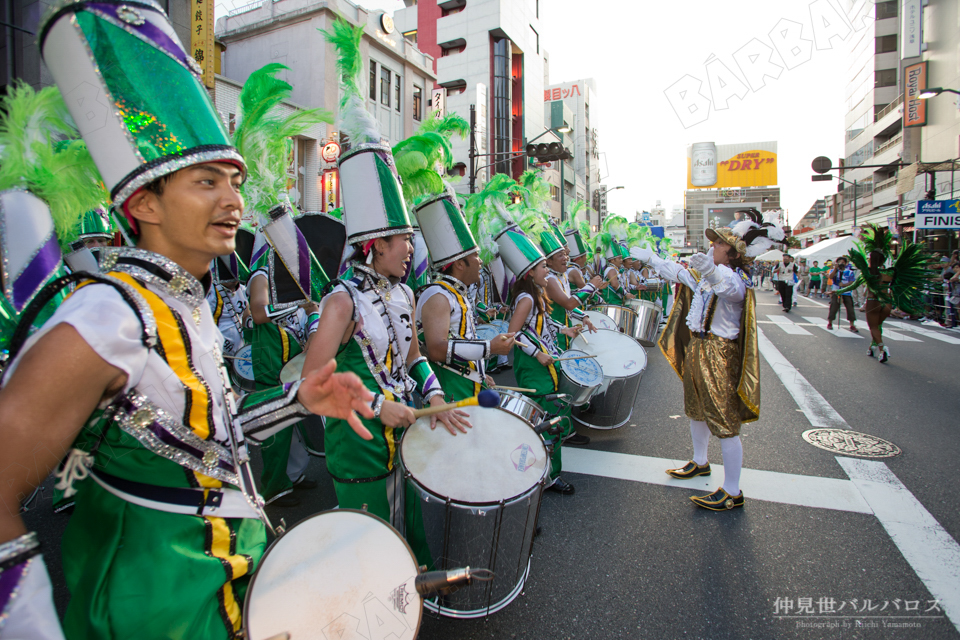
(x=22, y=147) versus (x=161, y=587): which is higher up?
(x=22, y=147)

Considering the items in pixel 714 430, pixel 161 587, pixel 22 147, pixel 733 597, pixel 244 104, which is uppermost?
pixel 244 104

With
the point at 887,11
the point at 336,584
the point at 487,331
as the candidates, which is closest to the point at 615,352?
the point at 487,331

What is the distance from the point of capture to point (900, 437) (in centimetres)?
510

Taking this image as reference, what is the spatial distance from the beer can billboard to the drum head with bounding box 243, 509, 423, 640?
7959 cm

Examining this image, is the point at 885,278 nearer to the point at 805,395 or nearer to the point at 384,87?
the point at 805,395

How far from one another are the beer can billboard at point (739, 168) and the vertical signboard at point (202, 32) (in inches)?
2842

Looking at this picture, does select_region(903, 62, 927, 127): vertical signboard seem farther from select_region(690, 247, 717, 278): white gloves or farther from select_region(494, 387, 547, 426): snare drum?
select_region(494, 387, 547, 426): snare drum

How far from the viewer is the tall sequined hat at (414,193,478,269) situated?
3527 millimetres

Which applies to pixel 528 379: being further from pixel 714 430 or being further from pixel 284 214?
pixel 284 214

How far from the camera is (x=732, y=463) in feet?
12.0

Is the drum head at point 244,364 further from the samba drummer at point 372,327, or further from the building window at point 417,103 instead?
the building window at point 417,103

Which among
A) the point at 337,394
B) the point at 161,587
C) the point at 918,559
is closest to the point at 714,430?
the point at 918,559

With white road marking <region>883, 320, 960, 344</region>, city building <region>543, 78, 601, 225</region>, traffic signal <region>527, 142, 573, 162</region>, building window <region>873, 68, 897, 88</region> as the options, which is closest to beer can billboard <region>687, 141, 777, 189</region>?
city building <region>543, 78, 601, 225</region>

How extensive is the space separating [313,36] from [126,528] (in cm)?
2118
